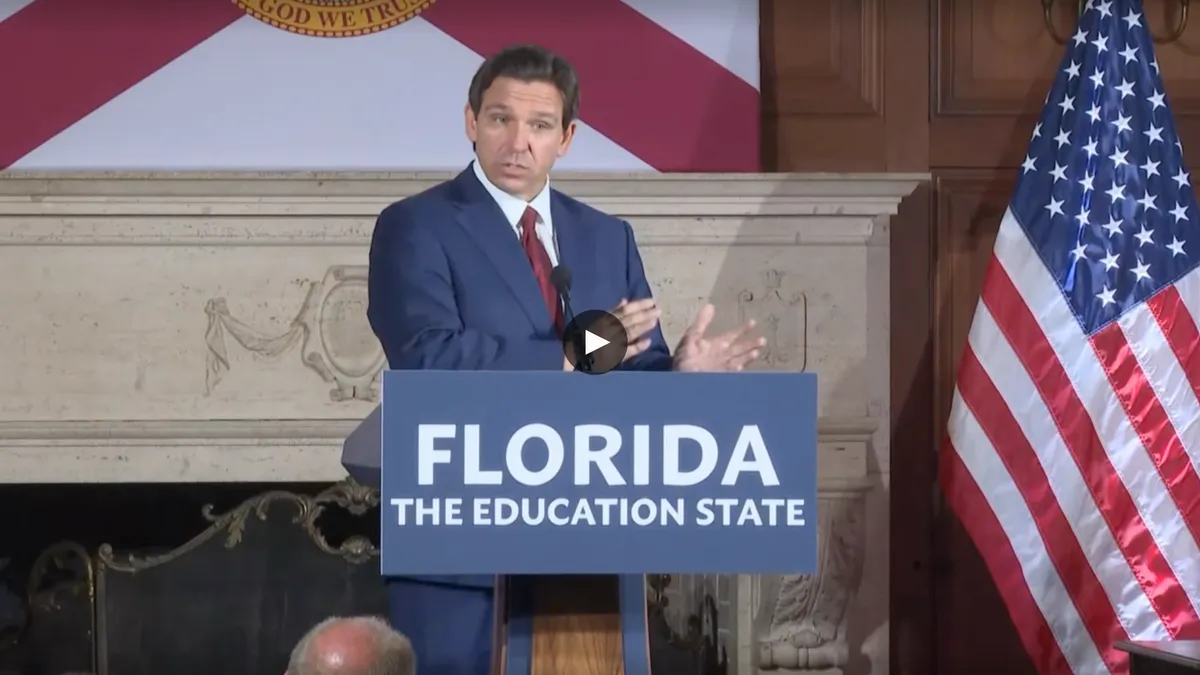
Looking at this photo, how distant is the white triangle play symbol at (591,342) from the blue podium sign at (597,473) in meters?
0.07

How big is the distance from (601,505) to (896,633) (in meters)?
2.30

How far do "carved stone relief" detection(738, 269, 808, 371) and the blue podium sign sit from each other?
6.00ft

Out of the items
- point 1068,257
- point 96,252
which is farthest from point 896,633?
point 96,252

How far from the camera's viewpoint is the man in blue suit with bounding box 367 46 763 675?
Result: 1.82 meters

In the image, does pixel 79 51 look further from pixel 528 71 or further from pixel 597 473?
pixel 597 473

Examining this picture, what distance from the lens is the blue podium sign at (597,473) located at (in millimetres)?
1493

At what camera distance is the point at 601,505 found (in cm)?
151

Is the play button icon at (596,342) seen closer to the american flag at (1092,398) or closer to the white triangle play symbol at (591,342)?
the white triangle play symbol at (591,342)

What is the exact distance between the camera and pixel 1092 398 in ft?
9.46

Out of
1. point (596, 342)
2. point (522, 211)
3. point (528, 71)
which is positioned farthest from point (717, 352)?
point (528, 71)

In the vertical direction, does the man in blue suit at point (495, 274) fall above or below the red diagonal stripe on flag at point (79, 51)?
below

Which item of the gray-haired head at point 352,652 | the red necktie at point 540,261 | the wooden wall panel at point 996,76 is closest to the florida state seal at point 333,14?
the wooden wall panel at point 996,76

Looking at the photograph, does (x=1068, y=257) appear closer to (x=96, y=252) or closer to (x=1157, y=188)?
(x=1157, y=188)

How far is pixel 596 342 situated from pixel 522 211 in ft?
1.53
